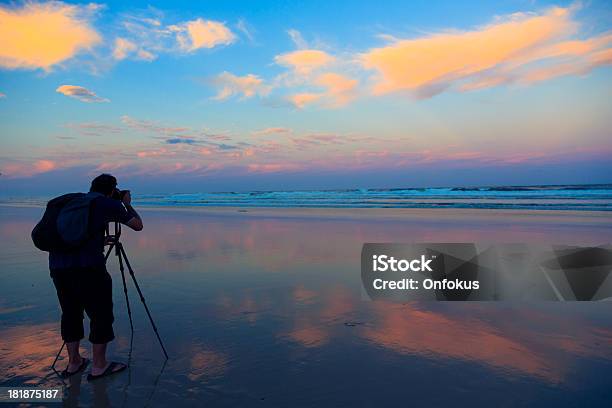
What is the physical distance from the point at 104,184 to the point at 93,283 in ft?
3.00

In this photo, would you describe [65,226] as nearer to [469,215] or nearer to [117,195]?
[117,195]

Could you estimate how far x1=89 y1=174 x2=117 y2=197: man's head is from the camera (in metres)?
3.91

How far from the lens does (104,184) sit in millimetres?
3928

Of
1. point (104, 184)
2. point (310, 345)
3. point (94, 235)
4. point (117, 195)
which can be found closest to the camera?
point (94, 235)

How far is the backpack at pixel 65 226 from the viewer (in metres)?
3.58

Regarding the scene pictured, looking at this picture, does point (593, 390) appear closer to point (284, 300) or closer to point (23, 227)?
point (284, 300)

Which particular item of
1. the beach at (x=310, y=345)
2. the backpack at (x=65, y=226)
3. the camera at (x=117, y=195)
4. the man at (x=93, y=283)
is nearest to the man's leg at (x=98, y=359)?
the man at (x=93, y=283)

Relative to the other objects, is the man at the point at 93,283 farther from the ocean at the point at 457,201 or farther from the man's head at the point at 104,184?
the ocean at the point at 457,201

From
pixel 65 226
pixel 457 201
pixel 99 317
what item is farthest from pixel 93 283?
pixel 457 201

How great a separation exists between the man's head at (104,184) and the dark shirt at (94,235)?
0.22 m

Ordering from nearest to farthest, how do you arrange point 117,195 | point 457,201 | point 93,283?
point 93,283, point 117,195, point 457,201

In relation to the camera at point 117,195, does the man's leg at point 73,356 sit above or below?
below

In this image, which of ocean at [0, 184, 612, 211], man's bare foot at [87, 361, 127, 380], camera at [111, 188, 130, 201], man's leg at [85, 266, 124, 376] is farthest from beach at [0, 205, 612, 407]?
ocean at [0, 184, 612, 211]

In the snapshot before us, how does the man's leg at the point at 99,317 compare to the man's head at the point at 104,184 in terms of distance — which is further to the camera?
the man's head at the point at 104,184
